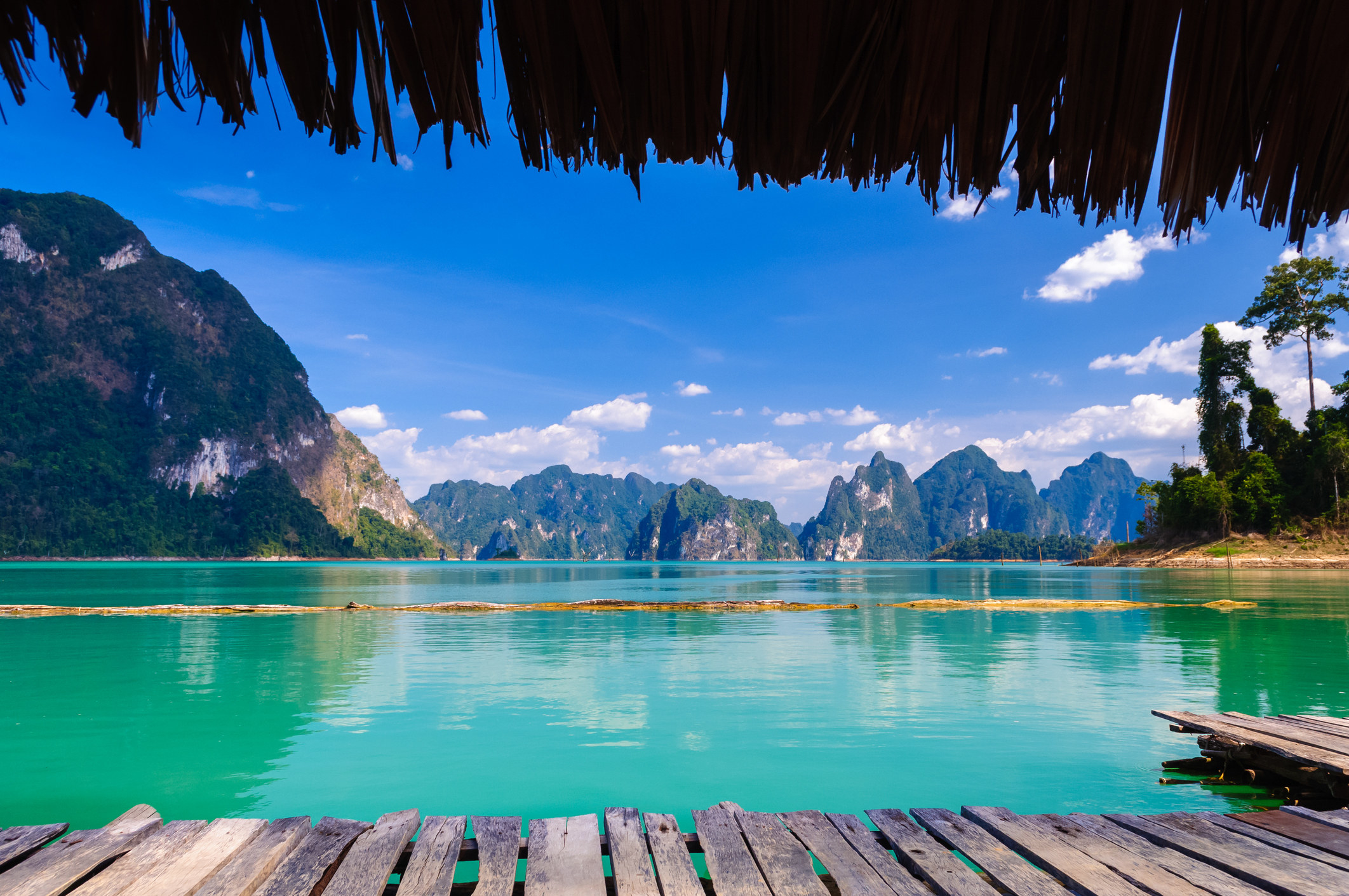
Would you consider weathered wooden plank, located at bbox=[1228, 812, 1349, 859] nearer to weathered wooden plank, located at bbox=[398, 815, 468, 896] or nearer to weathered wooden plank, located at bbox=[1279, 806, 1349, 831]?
weathered wooden plank, located at bbox=[1279, 806, 1349, 831]

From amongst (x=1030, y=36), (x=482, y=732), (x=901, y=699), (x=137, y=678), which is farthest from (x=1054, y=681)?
(x=137, y=678)

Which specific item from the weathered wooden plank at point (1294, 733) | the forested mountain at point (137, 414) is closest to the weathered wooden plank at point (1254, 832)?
the weathered wooden plank at point (1294, 733)

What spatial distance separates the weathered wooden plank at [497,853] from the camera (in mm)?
2207

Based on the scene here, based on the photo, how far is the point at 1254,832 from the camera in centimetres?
276

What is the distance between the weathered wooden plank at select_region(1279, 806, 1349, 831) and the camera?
288cm

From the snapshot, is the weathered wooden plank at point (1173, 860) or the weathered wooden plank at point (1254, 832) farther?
the weathered wooden plank at point (1254, 832)

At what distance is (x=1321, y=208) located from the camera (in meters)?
2.34

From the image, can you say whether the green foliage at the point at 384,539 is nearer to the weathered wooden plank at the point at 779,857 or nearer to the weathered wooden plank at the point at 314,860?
the weathered wooden plank at the point at 314,860

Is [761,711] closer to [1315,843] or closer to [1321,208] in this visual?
[1315,843]

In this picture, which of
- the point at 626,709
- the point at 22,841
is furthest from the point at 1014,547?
the point at 22,841

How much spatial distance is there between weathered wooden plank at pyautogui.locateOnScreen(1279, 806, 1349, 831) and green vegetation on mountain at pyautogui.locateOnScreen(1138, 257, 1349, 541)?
6302 cm

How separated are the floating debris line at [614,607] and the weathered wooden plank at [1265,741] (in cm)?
1752

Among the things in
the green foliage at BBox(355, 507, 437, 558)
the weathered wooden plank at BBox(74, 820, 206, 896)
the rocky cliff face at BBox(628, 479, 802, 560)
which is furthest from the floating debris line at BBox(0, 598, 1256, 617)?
the rocky cliff face at BBox(628, 479, 802, 560)

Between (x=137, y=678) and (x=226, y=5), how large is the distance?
529 inches
